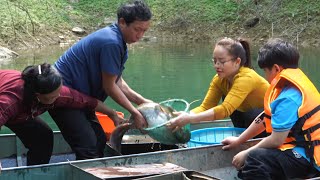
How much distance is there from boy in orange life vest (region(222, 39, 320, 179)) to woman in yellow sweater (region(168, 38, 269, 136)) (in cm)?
60

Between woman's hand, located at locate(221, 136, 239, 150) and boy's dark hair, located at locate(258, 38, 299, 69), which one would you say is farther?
woman's hand, located at locate(221, 136, 239, 150)

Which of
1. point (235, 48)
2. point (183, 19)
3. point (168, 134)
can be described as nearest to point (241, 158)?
point (168, 134)

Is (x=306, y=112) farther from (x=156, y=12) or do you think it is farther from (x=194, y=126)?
(x=156, y=12)

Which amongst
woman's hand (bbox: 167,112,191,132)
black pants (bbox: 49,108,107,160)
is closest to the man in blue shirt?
black pants (bbox: 49,108,107,160)

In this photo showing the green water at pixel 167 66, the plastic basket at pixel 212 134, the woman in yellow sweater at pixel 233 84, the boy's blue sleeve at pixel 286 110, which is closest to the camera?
the boy's blue sleeve at pixel 286 110

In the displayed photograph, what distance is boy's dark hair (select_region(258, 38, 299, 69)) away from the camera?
133 inches

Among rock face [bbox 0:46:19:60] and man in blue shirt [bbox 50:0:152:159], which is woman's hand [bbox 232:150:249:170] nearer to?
man in blue shirt [bbox 50:0:152:159]

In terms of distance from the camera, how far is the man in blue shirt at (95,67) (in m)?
3.86

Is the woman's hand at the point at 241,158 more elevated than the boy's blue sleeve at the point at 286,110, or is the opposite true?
the boy's blue sleeve at the point at 286,110

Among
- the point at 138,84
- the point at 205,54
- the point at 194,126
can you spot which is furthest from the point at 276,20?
the point at 194,126

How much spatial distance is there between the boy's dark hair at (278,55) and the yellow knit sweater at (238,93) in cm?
67

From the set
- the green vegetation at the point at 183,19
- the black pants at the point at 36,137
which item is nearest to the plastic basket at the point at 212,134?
the black pants at the point at 36,137

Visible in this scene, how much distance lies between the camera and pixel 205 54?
1483 centimetres

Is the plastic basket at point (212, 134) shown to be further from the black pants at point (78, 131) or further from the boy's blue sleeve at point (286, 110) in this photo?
the boy's blue sleeve at point (286, 110)
